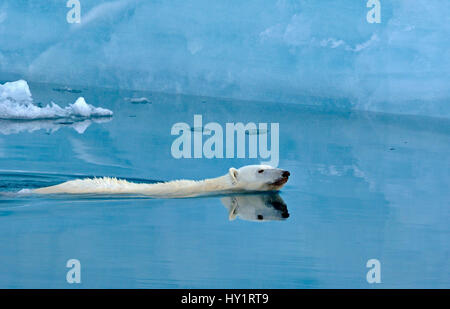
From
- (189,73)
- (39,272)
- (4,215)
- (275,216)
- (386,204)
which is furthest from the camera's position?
(189,73)

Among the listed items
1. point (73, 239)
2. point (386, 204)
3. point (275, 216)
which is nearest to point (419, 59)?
point (386, 204)

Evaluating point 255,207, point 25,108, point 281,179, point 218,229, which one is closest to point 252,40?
point 25,108

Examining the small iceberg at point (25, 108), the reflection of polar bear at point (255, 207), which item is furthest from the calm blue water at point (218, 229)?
the small iceberg at point (25, 108)

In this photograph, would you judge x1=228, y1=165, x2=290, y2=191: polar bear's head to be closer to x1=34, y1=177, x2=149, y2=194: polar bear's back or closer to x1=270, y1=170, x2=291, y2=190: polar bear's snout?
x1=270, y1=170, x2=291, y2=190: polar bear's snout

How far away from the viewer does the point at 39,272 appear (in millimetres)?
4938

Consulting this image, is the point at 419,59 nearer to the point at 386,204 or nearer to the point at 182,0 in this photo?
the point at 182,0

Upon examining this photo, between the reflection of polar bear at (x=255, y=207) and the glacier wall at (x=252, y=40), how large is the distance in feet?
60.1

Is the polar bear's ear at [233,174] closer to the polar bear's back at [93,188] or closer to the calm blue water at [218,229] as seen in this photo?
the calm blue water at [218,229]

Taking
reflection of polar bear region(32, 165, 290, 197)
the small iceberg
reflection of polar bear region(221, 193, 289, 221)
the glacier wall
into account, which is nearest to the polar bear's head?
reflection of polar bear region(32, 165, 290, 197)

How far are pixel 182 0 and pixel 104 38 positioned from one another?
13.7 feet

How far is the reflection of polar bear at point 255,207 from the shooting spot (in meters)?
7.06

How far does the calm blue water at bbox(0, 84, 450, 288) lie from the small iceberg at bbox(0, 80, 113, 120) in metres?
4.84

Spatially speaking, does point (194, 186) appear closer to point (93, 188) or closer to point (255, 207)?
point (255, 207)

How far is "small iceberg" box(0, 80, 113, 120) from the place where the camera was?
17.1 metres
